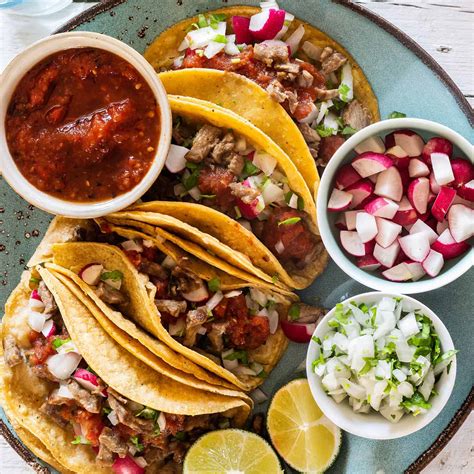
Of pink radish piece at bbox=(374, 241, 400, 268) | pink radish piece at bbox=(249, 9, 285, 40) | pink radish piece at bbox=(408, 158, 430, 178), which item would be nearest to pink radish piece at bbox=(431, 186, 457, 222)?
pink radish piece at bbox=(408, 158, 430, 178)

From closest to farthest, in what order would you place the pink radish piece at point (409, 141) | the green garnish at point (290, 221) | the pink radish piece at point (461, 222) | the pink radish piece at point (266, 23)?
the pink radish piece at point (461, 222) → the pink radish piece at point (409, 141) → the green garnish at point (290, 221) → the pink radish piece at point (266, 23)

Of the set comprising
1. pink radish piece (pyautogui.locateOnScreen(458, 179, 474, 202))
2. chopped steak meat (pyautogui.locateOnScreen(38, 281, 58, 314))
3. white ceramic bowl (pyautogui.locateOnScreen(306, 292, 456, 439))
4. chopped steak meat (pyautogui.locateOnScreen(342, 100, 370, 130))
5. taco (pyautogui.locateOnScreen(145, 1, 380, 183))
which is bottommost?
white ceramic bowl (pyautogui.locateOnScreen(306, 292, 456, 439))

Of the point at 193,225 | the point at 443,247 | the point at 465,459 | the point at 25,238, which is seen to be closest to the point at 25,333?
the point at 25,238

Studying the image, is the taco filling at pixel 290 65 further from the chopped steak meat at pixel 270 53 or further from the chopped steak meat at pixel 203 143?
the chopped steak meat at pixel 203 143

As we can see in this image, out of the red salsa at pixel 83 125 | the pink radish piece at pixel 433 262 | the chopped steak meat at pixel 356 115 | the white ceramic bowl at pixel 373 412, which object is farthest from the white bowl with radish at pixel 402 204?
the red salsa at pixel 83 125

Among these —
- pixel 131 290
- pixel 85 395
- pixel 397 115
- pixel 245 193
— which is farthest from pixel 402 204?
pixel 85 395

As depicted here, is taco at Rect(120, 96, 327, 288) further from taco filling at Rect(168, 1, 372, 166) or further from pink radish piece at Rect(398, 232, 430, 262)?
pink radish piece at Rect(398, 232, 430, 262)

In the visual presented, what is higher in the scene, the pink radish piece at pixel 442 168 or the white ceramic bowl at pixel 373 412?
the pink radish piece at pixel 442 168

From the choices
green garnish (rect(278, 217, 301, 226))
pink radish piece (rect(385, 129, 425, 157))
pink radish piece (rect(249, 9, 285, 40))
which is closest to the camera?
pink radish piece (rect(385, 129, 425, 157))
